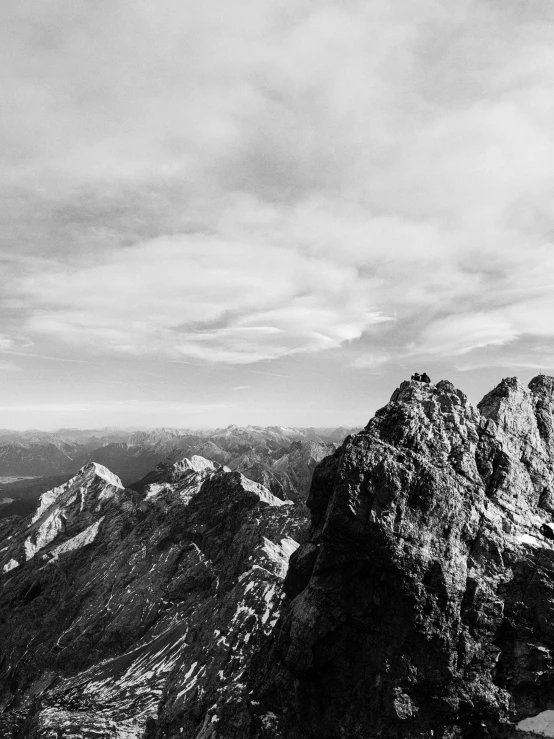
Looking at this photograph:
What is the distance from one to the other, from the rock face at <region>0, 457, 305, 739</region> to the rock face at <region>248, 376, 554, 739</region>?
1753 centimetres

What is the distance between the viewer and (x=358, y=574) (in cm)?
4812

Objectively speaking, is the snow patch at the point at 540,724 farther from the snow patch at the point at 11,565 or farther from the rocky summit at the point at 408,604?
the snow patch at the point at 11,565

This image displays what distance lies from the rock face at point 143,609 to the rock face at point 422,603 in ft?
57.5

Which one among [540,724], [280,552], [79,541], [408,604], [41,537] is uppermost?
[408,604]

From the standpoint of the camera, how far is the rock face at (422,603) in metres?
42.4

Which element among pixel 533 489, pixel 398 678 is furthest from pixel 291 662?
pixel 533 489

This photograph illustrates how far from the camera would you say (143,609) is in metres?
129

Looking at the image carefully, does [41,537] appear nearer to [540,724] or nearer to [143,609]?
[143,609]

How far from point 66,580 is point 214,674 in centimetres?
12596

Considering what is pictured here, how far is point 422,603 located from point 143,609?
378 feet

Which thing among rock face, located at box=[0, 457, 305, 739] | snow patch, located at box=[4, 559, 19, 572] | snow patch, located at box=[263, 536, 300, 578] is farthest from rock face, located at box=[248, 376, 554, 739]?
snow patch, located at box=[4, 559, 19, 572]

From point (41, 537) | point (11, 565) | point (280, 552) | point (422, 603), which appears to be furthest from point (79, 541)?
point (422, 603)

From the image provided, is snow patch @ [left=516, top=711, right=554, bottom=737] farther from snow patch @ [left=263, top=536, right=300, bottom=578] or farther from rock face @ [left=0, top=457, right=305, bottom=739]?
snow patch @ [left=263, top=536, right=300, bottom=578]

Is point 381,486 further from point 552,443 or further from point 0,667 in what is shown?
point 0,667
